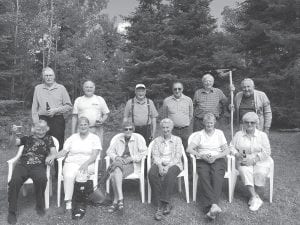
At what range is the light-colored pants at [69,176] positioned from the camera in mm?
4068

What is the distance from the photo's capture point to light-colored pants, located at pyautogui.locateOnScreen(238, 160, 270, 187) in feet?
14.1

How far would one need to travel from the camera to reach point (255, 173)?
433 centimetres

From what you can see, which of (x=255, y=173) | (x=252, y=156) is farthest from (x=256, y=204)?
(x=252, y=156)

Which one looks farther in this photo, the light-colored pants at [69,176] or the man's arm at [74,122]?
→ the man's arm at [74,122]

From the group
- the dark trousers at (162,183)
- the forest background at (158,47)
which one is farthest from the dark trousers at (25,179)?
the forest background at (158,47)

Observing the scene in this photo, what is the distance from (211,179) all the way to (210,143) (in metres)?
0.53

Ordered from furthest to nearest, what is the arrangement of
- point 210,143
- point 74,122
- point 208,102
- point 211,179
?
point 208,102 < point 74,122 < point 210,143 < point 211,179

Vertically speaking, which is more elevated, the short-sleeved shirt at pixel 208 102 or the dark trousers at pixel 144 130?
the short-sleeved shirt at pixel 208 102

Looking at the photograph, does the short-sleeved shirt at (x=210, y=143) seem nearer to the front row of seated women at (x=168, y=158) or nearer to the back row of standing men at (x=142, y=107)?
the front row of seated women at (x=168, y=158)

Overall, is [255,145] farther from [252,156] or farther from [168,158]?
[168,158]

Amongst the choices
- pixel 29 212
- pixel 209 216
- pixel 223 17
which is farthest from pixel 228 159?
pixel 223 17

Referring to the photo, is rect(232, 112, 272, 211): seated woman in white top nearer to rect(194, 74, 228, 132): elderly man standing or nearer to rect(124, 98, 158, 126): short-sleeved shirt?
rect(194, 74, 228, 132): elderly man standing

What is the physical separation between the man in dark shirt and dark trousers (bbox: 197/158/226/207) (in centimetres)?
201

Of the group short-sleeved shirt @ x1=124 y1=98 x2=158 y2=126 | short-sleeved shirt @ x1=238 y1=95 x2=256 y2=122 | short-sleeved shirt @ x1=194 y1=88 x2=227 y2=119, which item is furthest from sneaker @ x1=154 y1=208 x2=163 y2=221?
short-sleeved shirt @ x1=238 y1=95 x2=256 y2=122
